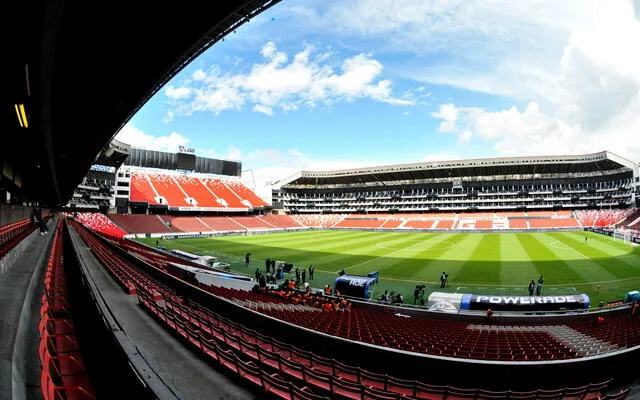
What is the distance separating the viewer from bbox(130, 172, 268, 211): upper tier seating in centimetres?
6894

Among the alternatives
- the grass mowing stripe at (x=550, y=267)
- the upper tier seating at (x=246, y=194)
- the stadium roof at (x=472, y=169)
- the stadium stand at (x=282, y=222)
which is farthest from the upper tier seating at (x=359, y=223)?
the grass mowing stripe at (x=550, y=267)

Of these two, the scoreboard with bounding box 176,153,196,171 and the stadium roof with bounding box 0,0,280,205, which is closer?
the stadium roof with bounding box 0,0,280,205

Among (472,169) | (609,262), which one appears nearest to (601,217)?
(472,169)

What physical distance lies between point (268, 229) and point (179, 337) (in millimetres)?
61958

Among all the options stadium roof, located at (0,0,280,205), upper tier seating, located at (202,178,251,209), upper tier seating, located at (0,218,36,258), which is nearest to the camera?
stadium roof, located at (0,0,280,205)

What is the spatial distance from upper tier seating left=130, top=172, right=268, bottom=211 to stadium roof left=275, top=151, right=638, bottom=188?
15335 millimetres

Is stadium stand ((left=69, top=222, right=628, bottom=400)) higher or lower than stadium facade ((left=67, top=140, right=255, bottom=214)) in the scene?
lower

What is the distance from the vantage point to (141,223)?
57.4 meters

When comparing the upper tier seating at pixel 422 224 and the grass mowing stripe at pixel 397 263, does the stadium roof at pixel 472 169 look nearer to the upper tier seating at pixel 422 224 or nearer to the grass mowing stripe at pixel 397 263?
the upper tier seating at pixel 422 224

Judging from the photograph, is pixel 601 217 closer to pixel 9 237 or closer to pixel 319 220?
pixel 319 220

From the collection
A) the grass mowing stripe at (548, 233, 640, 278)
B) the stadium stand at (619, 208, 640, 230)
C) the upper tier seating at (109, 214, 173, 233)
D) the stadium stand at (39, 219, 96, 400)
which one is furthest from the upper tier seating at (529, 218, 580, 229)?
the stadium stand at (39, 219, 96, 400)

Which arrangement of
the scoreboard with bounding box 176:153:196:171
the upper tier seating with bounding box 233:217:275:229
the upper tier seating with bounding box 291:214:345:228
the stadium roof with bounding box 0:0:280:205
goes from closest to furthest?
1. the stadium roof with bounding box 0:0:280:205
2. the upper tier seating with bounding box 233:217:275:229
3. the upper tier seating with bounding box 291:214:345:228
4. the scoreboard with bounding box 176:153:196:171

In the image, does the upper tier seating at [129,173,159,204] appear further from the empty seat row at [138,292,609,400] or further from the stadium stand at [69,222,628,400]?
the empty seat row at [138,292,609,400]

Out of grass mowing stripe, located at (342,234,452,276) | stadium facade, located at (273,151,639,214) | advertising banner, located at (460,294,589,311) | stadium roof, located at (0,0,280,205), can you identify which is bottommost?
grass mowing stripe, located at (342,234,452,276)
